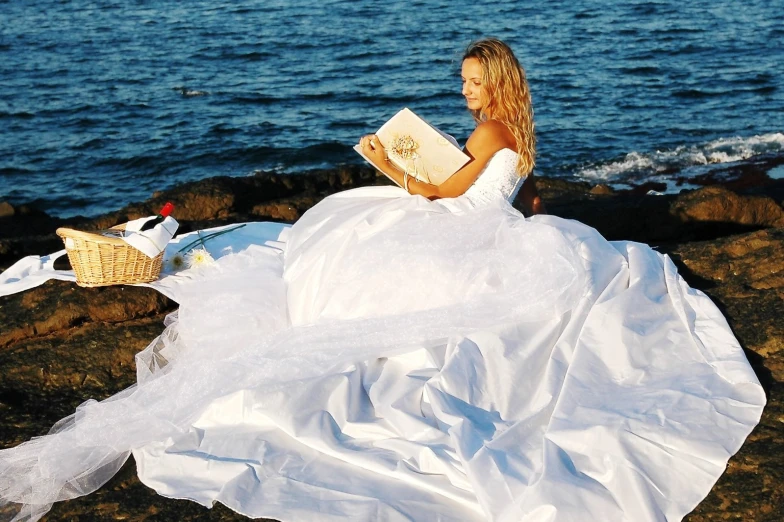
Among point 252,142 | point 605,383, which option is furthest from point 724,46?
point 605,383

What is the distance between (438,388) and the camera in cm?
505

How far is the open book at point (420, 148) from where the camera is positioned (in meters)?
6.08

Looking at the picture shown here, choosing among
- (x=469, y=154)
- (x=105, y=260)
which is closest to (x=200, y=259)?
(x=105, y=260)

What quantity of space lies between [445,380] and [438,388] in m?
0.06

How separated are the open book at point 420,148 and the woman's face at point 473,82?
0.30 metres

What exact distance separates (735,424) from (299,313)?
2661 mm

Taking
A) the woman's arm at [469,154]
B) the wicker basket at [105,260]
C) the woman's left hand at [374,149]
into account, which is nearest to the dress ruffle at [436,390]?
the woman's arm at [469,154]

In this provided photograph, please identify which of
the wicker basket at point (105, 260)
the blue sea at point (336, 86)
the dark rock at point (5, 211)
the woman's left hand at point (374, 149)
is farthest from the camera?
the blue sea at point (336, 86)

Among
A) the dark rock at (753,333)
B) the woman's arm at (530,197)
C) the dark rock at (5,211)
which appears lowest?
the dark rock at (5,211)

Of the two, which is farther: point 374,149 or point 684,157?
point 684,157

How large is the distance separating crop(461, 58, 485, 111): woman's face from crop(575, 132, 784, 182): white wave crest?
7861 millimetres

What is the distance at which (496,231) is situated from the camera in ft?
19.5

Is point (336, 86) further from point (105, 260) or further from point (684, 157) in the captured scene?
point (105, 260)

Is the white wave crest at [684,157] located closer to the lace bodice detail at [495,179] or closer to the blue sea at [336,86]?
the blue sea at [336,86]
